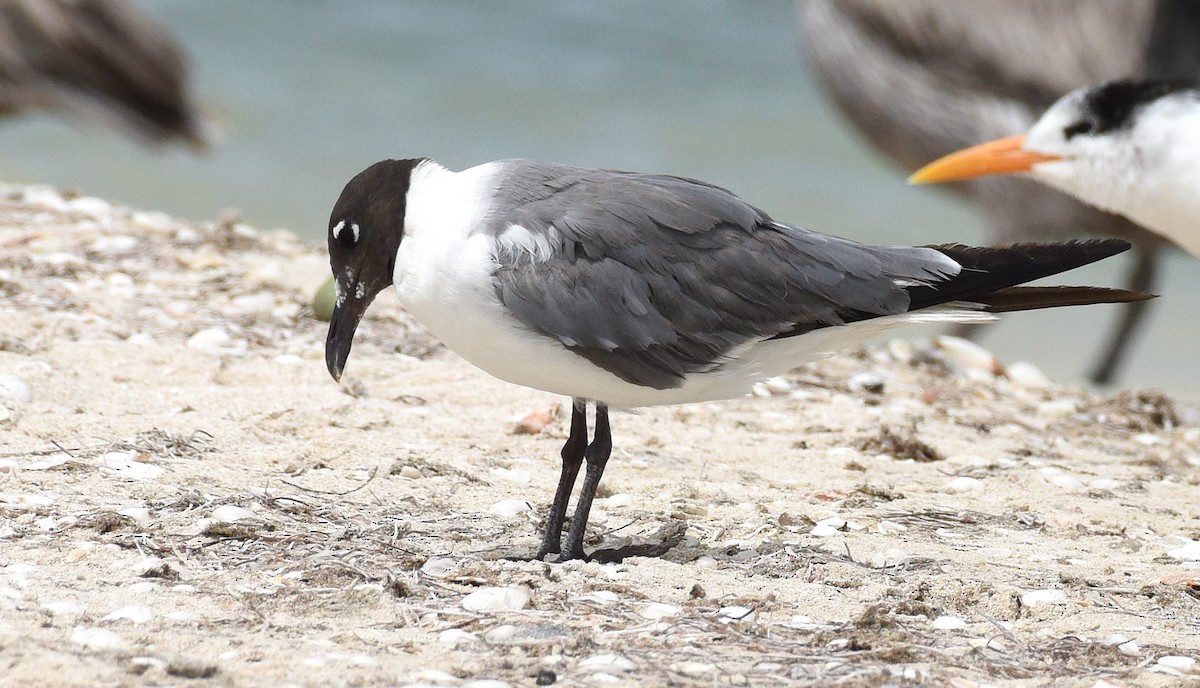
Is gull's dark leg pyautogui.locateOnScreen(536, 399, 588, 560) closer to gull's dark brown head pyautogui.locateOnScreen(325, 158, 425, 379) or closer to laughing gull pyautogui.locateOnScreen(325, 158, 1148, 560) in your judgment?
laughing gull pyautogui.locateOnScreen(325, 158, 1148, 560)

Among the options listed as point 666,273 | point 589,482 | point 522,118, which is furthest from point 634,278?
point 522,118

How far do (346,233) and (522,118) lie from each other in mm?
12767

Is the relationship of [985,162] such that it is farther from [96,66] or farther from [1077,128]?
[96,66]

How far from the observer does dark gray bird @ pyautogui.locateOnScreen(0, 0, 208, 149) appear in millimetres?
9812

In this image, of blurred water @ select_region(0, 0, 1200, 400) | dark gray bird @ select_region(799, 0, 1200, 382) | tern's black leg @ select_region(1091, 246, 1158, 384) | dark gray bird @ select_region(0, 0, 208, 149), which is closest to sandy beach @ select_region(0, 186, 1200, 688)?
dark gray bird @ select_region(799, 0, 1200, 382)

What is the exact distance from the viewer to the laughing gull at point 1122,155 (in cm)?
566

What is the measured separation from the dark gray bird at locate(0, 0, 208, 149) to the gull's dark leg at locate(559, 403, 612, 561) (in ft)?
24.6

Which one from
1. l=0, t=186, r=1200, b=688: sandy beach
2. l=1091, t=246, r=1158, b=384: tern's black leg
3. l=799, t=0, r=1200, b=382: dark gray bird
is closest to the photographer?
l=0, t=186, r=1200, b=688: sandy beach

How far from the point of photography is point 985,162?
19.4 feet

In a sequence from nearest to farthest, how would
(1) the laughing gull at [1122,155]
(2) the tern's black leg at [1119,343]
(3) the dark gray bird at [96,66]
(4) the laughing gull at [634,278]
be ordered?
1. (4) the laughing gull at [634,278]
2. (1) the laughing gull at [1122,155]
3. (2) the tern's black leg at [1119,343]
4. (3) the dark gray bird at [96,66]

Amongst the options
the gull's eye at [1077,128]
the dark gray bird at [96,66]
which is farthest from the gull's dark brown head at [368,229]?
the dark gray bird at [96,66]

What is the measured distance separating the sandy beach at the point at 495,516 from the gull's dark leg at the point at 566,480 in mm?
76

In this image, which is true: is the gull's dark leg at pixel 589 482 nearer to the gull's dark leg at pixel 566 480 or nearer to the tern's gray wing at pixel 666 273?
the gull's dark leg at pixel 566 480

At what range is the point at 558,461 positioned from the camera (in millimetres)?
4617
